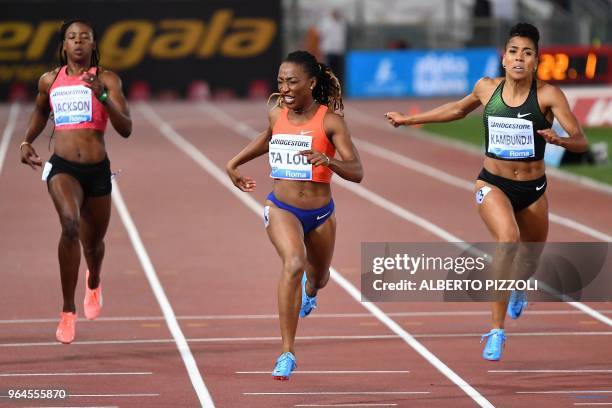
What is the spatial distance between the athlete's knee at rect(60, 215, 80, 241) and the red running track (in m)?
0.75

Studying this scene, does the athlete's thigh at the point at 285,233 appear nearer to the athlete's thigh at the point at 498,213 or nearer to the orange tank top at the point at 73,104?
the athlete's thigh at the point at 498,213

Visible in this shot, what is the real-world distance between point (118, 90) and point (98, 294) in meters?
1.70

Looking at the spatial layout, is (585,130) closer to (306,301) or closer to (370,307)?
(370,307)

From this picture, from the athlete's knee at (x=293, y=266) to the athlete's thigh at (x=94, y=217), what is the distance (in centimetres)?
238

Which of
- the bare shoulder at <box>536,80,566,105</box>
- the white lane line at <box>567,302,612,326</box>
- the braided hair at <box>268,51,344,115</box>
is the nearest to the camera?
the braided hair at <box>268,51,344,115</box>

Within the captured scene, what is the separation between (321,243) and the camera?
954cm

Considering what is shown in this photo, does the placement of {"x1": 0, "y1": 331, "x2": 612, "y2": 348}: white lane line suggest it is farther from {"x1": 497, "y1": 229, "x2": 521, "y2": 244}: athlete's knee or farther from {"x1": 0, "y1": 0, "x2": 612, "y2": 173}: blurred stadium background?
{"x1": 0, "y1": 0, "x2": 612, "y2": 173}: blurred stadium background

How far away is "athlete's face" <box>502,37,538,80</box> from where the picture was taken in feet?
32.0

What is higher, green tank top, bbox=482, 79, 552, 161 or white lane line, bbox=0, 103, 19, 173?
green tank top, bbox=482, 79, 552, 161

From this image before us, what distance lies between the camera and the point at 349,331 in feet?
36.5

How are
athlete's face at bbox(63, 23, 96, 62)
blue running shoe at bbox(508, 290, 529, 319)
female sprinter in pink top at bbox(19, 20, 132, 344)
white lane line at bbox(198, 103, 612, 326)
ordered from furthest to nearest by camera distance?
white lane line at bbox(198, 103, 612, 326) → blue running shoe at bbox(508, 290, 529, 319) → athlete's face at bbox(63, 23, 96, 62) → female sprinter in pink top at bbox(19, 20, 132, 344)

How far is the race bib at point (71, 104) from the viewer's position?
415 inches

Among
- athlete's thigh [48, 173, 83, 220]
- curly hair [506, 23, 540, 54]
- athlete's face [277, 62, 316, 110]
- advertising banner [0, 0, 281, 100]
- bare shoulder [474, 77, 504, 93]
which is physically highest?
curly hair [506, 23, 540, 54]

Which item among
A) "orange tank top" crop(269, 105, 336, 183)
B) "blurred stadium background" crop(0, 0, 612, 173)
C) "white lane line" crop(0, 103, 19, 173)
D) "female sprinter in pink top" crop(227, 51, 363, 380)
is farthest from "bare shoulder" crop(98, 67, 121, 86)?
"blurred stadium background" crop(0, 0, 612, 173)
